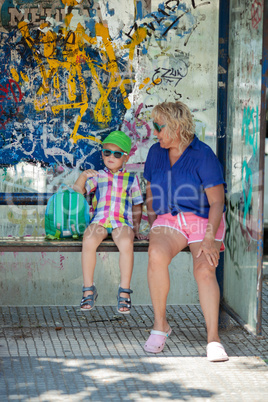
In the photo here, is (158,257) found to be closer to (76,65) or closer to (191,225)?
(191,225)

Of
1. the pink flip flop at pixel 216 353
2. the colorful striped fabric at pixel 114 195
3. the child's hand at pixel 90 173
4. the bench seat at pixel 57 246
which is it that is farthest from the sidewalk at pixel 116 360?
the child's hand at pixel 90 173

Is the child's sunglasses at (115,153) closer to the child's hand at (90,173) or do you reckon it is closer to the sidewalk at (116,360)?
the child's hand at (90,173)

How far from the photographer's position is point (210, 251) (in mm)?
5031

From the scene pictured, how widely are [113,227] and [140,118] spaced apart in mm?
1106

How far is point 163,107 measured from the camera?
5340 mm

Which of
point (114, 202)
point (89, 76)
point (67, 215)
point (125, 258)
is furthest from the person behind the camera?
point (89, 76)

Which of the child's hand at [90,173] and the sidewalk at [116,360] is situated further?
the child's hand at [90,173]

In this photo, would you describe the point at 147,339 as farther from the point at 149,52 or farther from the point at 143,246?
the point at 149,52

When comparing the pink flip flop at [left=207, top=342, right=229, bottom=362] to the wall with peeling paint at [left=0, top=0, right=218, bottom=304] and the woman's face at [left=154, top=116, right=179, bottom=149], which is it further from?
the wall with peeling paint at [left=0, top=0, right=218, bottom=304]

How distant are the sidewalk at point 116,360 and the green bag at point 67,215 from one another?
0.74 meters

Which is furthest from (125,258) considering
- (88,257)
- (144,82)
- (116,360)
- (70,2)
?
(70,2)

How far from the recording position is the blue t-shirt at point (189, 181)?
523 cm

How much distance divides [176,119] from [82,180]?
3.24 ft

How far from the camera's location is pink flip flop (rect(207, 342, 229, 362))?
15.9ft
